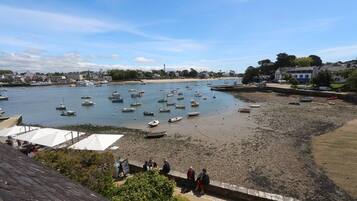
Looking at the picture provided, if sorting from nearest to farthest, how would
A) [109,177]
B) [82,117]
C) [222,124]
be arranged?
[109,177]
[222,124]
[82,117]

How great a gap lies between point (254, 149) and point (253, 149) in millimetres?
85

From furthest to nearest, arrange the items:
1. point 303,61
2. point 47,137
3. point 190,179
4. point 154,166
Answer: point 303,61 < point 47,137 < point 154,166 < point 190,179

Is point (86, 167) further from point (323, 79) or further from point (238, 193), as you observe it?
point (323, 79)

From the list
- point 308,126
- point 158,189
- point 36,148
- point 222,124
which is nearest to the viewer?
point 158,189

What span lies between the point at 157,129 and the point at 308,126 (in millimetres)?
18694

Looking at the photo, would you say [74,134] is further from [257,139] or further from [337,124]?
[337,124]

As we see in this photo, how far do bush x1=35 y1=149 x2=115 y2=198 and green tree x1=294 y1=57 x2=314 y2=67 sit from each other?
5572 inches

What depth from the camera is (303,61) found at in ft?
475

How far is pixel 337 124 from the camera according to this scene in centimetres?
4256

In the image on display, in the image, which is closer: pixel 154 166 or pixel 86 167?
pixel 86 167

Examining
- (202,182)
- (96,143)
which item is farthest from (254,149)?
(202,182)

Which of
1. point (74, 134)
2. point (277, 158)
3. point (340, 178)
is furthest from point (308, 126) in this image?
point (74, 134)

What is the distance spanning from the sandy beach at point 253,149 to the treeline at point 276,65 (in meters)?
94.1

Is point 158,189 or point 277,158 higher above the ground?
point 158,189
